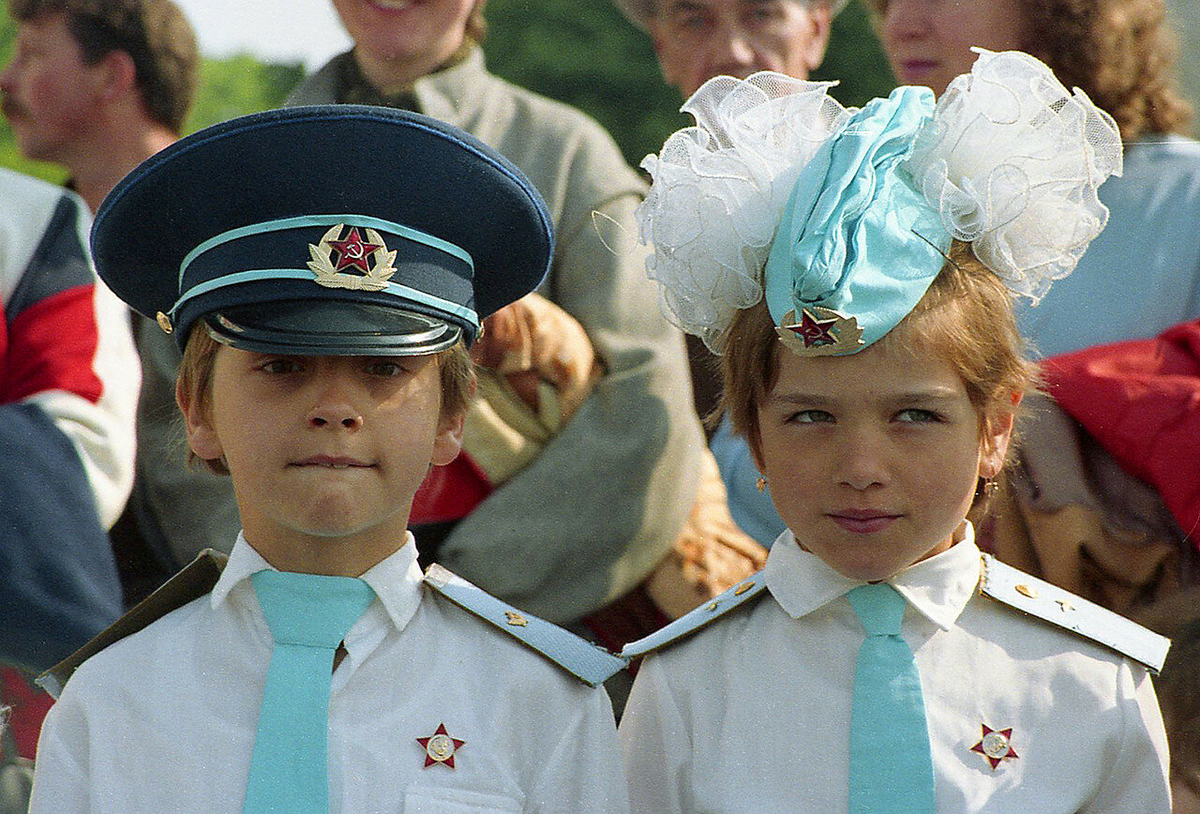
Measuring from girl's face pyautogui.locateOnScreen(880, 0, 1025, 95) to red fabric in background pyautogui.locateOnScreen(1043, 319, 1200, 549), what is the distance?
83 cm

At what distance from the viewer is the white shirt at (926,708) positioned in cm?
237

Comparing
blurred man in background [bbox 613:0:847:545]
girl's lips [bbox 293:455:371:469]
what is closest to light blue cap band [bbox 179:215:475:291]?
girl's lips [bbox 293:455:371:469]

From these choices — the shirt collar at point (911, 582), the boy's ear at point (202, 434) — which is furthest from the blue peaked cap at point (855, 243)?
the boy's ear at point (202, 434)

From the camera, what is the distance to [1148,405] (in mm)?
3225

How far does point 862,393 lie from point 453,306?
663 mm

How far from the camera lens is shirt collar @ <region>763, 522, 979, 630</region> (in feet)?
8.00

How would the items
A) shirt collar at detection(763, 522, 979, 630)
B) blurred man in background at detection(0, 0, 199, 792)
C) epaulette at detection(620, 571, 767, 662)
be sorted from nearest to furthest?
shirt collar at detection(763, 522, 979, 630)
epaulette at detection(620, 571, 767, 662)
blurred man in background at detection(0, 0, 199, 792)

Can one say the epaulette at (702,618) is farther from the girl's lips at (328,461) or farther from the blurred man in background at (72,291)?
the blurred man in background at (72,291)

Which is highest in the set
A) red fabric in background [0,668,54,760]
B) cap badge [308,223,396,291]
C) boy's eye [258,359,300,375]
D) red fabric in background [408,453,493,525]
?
cap badge [308,223,396,291]

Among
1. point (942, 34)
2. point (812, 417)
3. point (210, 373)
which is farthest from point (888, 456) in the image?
point (942, 34)

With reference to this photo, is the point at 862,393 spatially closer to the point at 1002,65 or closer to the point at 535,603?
the point at 1002,65

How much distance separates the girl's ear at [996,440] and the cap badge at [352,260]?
1011mm

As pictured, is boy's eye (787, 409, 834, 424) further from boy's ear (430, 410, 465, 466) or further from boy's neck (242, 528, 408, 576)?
boy's neck (242, 528, 408, 576)

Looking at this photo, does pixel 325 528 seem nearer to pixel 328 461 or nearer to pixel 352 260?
pixel 328 461
